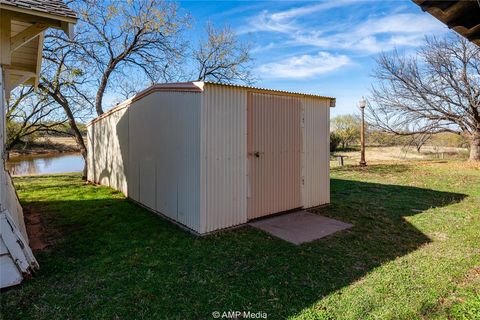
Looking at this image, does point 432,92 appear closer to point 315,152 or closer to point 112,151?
point 315,152

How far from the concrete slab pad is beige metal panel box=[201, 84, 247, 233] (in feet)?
1.65

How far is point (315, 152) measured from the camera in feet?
19.2

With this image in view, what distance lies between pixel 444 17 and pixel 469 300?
2.49 metres

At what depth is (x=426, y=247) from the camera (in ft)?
12.8

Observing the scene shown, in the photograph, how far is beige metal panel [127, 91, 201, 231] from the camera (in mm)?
4395

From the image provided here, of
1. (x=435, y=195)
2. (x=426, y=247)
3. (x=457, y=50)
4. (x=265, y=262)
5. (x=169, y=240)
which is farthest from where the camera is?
(x=457, y=50)

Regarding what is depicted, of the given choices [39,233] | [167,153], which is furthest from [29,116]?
[167,153]

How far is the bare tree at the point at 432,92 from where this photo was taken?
13021 mm

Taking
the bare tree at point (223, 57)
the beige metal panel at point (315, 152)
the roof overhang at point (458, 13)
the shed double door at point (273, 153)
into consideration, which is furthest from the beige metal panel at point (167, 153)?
the bare tree at point (223, 57)

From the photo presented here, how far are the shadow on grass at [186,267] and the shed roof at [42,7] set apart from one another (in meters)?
2.86

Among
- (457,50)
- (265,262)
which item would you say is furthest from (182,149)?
(457,50)

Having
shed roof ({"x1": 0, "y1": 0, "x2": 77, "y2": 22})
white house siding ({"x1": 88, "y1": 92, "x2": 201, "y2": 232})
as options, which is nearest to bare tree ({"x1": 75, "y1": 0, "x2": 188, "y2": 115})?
white house siding ({"x1": 88, "y1": 92, "x2": 201, "y2": 232})

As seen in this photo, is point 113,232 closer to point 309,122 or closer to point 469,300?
point 309,122

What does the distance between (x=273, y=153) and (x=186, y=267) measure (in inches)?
103
